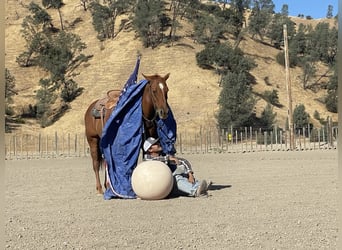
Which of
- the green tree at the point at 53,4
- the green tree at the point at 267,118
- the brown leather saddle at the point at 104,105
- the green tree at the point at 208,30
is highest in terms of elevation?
the green tree at the point at 53,4

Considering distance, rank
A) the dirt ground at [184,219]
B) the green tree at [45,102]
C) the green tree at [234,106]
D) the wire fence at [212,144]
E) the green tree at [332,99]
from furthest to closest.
Result: the green tree at [332,99], the green tree at [45,102], the green tree at [234,106], the wire fence at [212,144], the dirt ground at [184,219]

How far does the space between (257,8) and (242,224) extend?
79087mm

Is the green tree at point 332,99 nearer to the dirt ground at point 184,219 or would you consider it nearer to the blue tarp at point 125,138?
the dirt ground at point 184,219

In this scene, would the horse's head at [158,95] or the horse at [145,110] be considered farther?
the horse at [145,110]

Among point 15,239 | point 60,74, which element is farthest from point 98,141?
point 60,74

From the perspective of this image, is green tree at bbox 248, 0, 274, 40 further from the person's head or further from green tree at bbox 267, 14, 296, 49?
the person's head

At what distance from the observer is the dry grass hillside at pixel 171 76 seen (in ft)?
Answer: 162

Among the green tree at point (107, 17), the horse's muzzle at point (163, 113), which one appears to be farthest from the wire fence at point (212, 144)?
the green tree at point (107, 17)

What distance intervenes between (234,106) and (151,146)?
34.7 m

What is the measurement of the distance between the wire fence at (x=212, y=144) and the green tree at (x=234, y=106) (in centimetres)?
319

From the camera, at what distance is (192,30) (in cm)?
7031

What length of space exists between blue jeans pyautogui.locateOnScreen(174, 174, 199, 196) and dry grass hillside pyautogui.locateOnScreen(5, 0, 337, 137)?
108ft

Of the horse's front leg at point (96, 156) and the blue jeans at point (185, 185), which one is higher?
the horse's front leg at point (96, 156)

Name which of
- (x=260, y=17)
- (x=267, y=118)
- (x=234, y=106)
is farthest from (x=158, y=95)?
(x=260, y=17)
